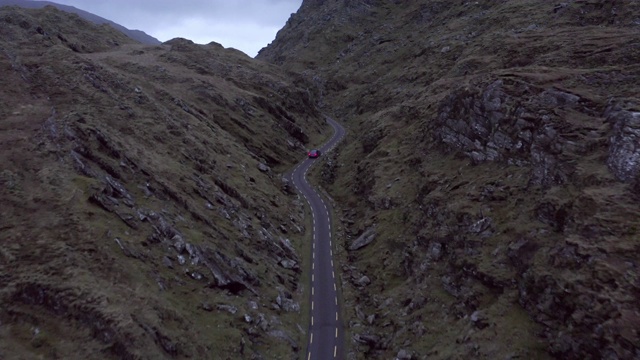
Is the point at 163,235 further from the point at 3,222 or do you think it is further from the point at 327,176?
the point at 327,176

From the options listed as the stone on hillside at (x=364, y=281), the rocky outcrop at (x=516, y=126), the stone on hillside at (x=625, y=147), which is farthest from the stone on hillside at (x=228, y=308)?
the stone on hillside at (x=625, y=147)

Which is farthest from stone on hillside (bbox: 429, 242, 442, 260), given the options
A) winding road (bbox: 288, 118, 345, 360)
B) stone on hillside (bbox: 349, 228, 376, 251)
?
winding road (bbox: 288, 118, 345, 360)

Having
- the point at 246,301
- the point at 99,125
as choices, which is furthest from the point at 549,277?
the point at 99,125

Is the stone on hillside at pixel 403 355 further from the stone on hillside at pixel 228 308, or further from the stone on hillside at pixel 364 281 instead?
the stone on hillside at pixel 228 308

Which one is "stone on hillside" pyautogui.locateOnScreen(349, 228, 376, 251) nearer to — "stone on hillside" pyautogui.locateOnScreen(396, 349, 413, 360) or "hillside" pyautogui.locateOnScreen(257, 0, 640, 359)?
"hillside" pyautogui.locateOnScreen(257, 0, 640, 359)

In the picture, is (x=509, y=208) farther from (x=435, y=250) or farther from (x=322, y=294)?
(x=322, y=294)

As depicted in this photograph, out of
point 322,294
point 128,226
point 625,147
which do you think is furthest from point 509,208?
point 128,226
